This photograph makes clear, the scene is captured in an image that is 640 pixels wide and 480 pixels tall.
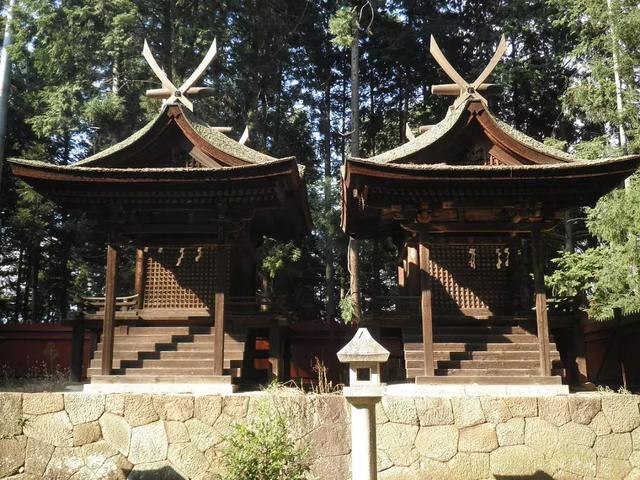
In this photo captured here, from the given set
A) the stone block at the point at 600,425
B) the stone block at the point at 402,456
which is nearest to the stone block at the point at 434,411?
the stone block at the point at 402,456

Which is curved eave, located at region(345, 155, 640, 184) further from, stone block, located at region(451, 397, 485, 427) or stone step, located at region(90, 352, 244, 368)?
stone step, located at region(90, 352, 244, 368)

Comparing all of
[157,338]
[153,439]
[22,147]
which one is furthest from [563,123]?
[22,147]

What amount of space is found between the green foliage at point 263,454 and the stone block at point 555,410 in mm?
4100

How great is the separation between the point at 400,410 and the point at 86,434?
5100 mm

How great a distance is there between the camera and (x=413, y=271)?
12.5 metres

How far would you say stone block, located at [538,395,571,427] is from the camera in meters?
9.35

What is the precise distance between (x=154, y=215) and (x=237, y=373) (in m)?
3.71

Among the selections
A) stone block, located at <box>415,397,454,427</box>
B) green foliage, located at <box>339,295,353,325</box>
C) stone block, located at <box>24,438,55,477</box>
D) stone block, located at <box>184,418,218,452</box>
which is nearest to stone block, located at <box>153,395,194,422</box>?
stone block, located at <box>184,418,218,452</box>

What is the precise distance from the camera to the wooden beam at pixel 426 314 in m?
10.3

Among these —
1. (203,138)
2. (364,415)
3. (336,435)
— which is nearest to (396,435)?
(336,435)

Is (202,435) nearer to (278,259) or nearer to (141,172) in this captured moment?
(141,172)

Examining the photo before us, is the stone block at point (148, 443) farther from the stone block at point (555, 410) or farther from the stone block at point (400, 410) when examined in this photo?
the stone block at point (555, 410)

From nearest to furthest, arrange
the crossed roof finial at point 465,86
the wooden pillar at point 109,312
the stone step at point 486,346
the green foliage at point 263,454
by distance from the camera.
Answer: the green foliage at point 263,454 < the wooden pillar at point 109,312 < the stone step at point 486,346 < the crossed roof finial at point 465,86

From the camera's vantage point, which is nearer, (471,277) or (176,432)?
(176,432)
